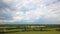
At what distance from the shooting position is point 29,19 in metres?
2.13

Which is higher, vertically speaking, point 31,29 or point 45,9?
point 45,9

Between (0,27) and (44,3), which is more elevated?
(44,3)

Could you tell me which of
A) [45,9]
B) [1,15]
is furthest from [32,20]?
[1,15]

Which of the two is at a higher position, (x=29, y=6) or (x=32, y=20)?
(x=29, y=6)

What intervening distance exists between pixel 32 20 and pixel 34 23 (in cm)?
3

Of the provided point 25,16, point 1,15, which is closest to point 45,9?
point 25,16

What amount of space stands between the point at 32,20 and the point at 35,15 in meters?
0.05

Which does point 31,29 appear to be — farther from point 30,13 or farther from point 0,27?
point 0,27

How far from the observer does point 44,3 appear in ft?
7.01

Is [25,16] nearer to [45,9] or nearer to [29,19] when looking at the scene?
[29,19]

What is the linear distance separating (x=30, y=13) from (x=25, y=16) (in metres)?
0.05

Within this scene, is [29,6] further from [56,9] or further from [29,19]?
[56,9]

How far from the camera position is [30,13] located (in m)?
2.14

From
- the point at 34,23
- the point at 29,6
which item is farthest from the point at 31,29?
the point at 29,6
